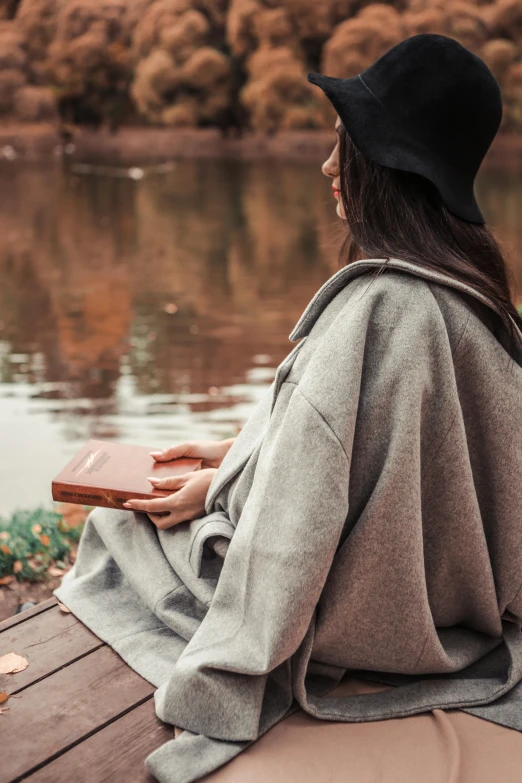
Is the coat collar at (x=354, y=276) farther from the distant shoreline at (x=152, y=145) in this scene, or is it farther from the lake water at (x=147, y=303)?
the distant shoreline at (x=152, y=145)

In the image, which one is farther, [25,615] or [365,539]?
[25,615]

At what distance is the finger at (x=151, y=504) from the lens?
177cm

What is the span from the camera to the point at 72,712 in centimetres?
154

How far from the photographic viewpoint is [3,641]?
1765 millimetres

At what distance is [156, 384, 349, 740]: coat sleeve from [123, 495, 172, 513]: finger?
305 millimetres

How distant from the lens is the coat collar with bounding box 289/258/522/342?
57.3 inches

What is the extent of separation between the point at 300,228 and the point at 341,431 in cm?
1173

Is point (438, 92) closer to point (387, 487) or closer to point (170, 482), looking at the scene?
point (387, 487)

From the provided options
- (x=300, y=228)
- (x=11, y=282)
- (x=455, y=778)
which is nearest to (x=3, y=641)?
(x=455, y=778)

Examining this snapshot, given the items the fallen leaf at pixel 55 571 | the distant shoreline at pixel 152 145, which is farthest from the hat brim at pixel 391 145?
the distant shoreline at pixel 152 145

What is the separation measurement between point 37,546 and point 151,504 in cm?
114

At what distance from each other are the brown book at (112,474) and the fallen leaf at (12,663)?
0.35 m

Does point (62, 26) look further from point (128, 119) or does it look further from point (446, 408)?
point (446, 408)

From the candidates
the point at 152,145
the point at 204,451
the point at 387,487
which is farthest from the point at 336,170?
the point at 152,145
